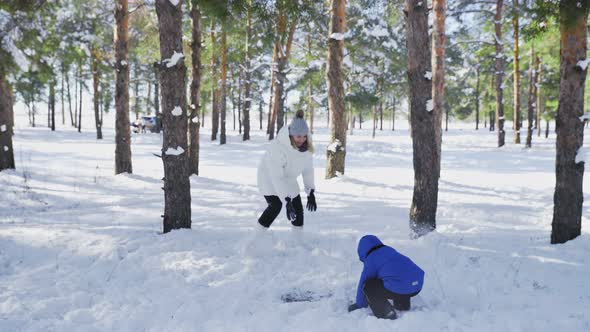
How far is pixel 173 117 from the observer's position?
16.1 feet

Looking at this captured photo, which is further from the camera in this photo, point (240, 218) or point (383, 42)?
point (383, 42)

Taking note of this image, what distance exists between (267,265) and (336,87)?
20.7ft

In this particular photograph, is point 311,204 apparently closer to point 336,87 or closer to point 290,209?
point 290,209

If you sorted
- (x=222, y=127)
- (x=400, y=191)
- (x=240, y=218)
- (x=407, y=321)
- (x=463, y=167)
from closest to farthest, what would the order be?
(x=407, y=321) < (x=240, y=218) < (x=400, y=191) < (x=463, y=167) < (x=222, y=127)

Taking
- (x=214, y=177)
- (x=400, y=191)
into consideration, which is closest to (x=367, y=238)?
(x=400, y=191)

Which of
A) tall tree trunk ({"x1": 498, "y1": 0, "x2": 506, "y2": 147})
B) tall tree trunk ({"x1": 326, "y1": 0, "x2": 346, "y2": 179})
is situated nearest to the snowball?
tall tree trunk ({"x1": 326, "y1": 0, "x2": 346, "y2": 179})

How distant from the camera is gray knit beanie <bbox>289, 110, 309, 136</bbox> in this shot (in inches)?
171

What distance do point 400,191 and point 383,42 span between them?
1012 cm

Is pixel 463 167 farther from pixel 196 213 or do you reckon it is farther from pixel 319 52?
pixel 196 213

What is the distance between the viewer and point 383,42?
53.9 feet

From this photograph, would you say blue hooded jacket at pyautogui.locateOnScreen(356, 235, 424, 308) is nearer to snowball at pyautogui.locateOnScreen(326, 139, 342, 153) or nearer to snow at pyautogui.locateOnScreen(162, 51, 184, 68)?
snow at pyautogui.locateOnScreen(162, 51, 184, 68)

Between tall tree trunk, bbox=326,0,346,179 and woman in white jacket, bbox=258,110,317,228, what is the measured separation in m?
5.16

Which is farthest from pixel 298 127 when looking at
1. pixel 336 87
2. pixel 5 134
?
pixel 5 134

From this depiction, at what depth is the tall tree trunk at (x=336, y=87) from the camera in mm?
9297
